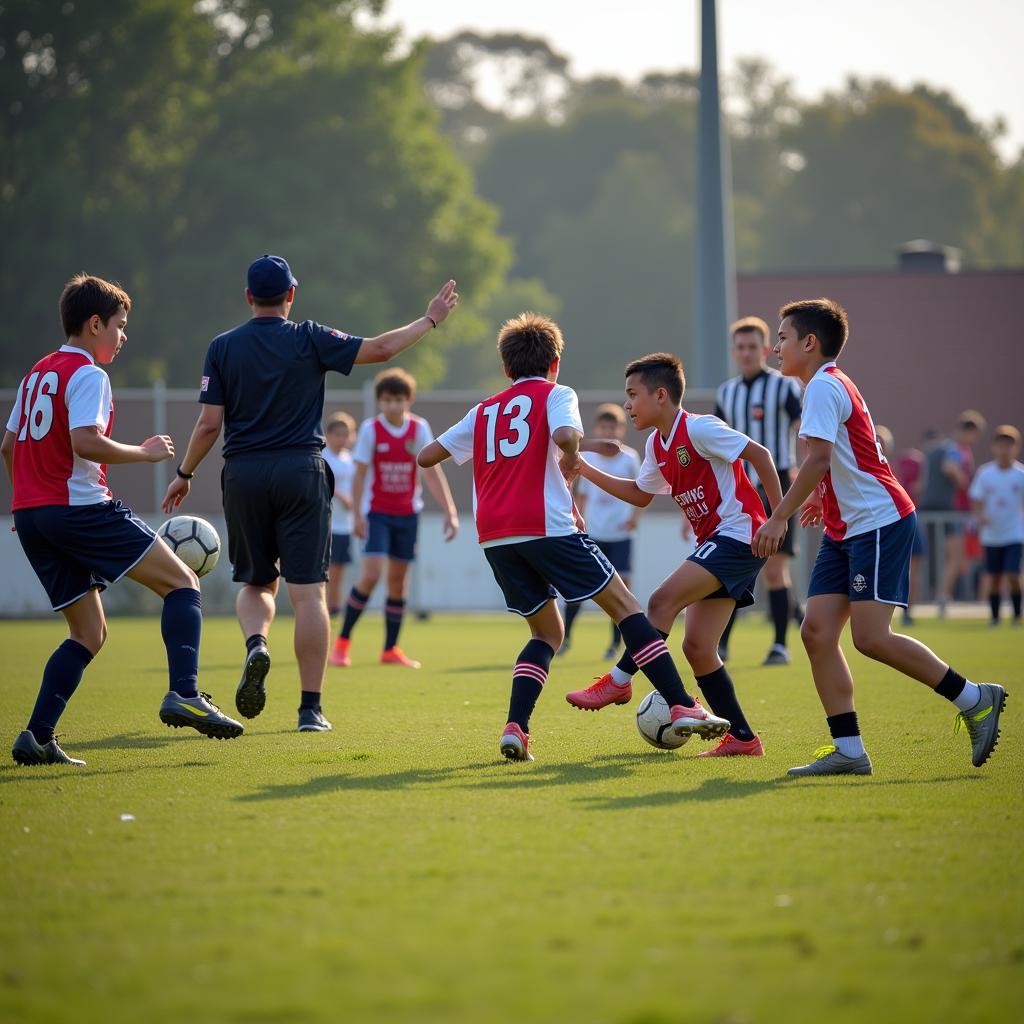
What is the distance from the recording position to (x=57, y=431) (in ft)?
21.4

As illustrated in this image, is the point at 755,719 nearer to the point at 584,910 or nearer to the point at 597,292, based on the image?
the point at 584,910

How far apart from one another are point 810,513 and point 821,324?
830 millimetres

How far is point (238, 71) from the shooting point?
45.0 m

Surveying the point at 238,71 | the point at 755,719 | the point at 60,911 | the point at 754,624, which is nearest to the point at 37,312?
the point at 238,71

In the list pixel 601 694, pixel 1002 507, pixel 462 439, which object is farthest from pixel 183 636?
pixel 1002 507

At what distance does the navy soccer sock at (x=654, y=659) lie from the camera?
6.58 metres

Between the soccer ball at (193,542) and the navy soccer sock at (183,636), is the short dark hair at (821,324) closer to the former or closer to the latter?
the navy soccer sock at (183,636)

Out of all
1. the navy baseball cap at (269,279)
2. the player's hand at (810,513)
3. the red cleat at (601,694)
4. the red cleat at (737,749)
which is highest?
the navy baseball cap at (269,279)

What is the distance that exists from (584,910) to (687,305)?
220 ft

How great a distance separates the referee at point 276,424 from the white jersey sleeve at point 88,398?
70cm

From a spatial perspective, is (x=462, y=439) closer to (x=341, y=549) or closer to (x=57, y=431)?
(x=57, y=431)

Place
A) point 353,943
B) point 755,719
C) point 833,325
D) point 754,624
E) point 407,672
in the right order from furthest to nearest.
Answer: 1. point 754,624
2. point 407,672
3. point 755,719
4. point 833,325
5. point 353,943

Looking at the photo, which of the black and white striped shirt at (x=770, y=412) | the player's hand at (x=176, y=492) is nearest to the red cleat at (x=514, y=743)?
the player's hand at (x=176, y=492)

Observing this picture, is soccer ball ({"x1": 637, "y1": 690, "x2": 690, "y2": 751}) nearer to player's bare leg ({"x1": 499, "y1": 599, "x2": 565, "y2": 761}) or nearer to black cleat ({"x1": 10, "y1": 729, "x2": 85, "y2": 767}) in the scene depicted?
player's bare leg ({"x1": 499, "y1": 599, "x2": 565, "y2": 761})
